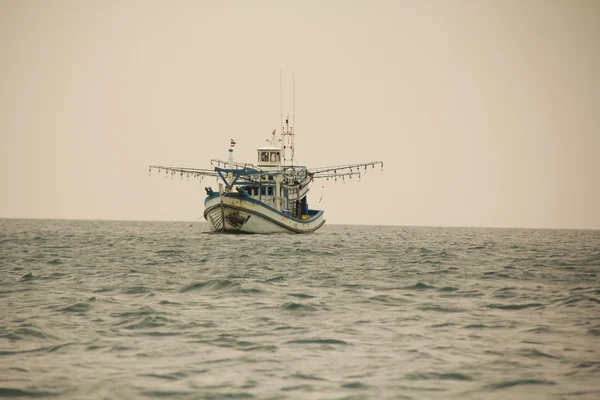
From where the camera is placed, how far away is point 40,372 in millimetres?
11648

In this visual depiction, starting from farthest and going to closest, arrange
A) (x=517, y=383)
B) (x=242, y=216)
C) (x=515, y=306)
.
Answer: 1. (x=242, y=216)
2. (x=515, y=306)
3. (x=517, y=383)

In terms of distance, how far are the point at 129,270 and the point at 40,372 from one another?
18.3 metres

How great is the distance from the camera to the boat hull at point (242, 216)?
65.8 m

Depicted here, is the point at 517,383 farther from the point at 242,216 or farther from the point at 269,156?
the point at 269,156

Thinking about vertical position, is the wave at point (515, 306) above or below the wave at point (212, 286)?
below

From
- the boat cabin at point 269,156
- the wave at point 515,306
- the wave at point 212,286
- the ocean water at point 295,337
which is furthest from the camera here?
the boat cabin at point 269,156

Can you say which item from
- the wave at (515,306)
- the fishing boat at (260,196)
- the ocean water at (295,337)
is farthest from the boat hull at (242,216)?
the wave at (515,306)

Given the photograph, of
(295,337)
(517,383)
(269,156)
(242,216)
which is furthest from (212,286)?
→ (269,156)

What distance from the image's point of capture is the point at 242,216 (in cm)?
6619

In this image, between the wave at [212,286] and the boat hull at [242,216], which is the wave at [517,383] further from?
the boat hull at [242,216]

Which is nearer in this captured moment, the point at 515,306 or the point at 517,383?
the point at 517,383

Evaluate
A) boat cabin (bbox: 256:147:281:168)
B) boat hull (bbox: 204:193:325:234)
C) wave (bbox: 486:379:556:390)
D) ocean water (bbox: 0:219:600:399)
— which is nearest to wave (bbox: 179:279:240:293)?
ocean water (bbox: 0:219:600:399)

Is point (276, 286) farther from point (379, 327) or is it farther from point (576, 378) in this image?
point (576, 378)

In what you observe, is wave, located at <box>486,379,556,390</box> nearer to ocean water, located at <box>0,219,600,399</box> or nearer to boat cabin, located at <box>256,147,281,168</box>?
ocean water, located at <box>0,219,600,399</box>
